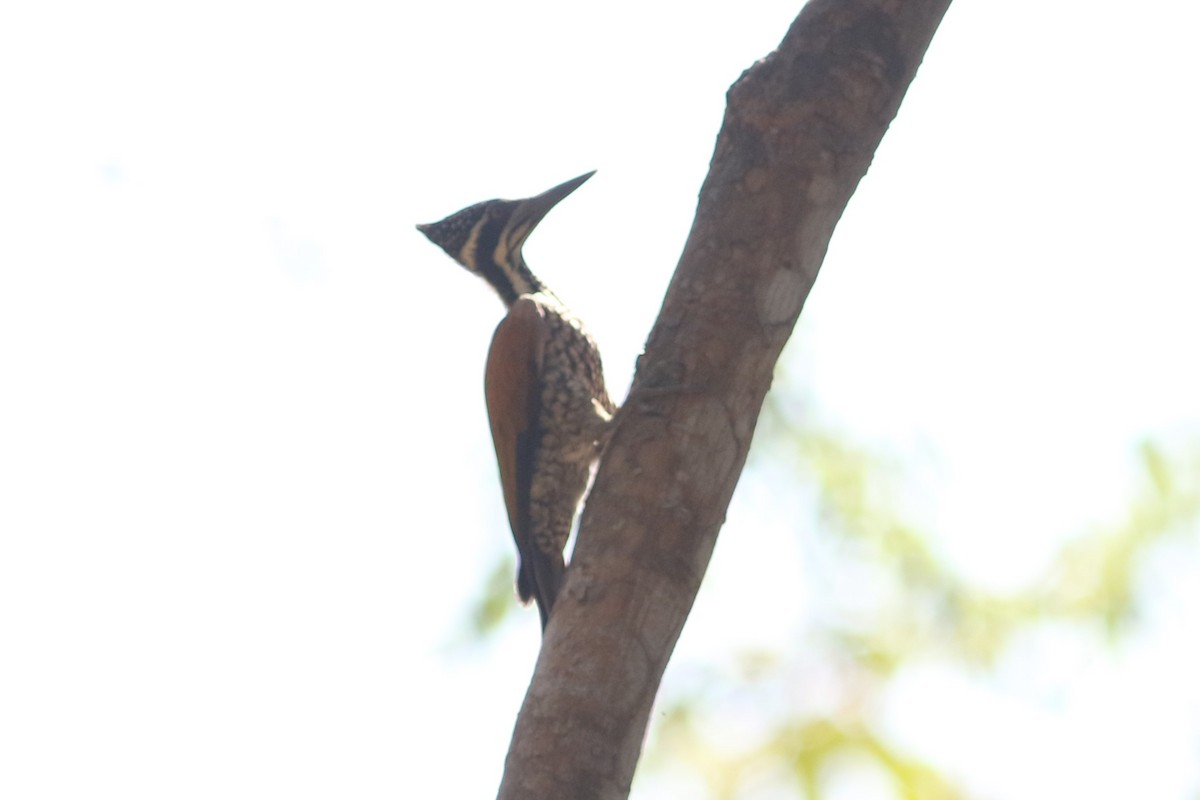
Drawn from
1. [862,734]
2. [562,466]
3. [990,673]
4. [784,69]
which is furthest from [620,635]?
[990,673]

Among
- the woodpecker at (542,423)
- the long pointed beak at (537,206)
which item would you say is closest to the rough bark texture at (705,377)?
the woodpecker at (542,423)

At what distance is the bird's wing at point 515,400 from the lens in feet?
12.3

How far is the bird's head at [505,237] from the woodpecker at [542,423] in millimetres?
312

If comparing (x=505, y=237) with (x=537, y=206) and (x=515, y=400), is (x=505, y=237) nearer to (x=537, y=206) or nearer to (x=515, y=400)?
(x=537, y=206)

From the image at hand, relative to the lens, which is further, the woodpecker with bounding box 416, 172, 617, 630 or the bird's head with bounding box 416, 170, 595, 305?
the bird's head with bounding box 416, 170, 595, 305

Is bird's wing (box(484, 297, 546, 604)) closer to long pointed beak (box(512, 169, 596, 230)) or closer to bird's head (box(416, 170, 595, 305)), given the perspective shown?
bird's head (box(416, 170, 595, 305))

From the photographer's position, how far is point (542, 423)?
3.77 m

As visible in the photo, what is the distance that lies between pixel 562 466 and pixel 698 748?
1.05 m

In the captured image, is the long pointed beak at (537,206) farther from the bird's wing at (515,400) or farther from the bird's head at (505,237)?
the bird's wing at (515,400)

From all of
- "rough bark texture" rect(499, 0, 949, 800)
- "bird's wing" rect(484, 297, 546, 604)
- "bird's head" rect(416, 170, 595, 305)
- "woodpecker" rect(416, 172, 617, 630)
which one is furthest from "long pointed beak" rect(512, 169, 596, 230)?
"rough bark texture" rect(499, 0, 949, 800)

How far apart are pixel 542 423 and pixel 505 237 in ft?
2.69

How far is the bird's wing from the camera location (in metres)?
3.75

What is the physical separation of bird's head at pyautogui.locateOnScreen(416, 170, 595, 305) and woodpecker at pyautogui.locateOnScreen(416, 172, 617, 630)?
0.31 metres

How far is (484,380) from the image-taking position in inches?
152
